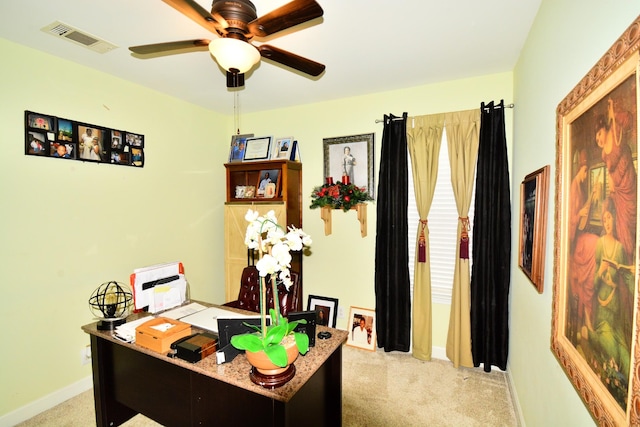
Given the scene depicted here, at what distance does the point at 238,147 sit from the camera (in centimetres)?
398

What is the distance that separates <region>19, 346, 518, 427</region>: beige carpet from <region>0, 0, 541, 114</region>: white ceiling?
2815 millimetres

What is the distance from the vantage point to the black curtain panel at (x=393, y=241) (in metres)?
3.14

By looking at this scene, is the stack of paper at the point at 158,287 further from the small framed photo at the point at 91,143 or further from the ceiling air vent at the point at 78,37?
the ceiling air vent at the point at 78,37

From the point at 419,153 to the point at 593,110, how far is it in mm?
2099

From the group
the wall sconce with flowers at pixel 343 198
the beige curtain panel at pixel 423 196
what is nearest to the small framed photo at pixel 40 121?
the wall sconce with flowers at pixel 343 198

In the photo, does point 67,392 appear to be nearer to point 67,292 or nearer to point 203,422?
point 67,292

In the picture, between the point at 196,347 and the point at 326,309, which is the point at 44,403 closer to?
the point at 196,347

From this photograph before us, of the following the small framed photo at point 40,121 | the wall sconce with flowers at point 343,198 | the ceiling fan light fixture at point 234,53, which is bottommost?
the wall sconce with flowers at point 343,198

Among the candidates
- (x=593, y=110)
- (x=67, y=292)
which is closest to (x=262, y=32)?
(x=593, y=110)

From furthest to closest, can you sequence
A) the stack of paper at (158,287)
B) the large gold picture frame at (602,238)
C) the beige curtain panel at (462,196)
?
the beige curtain panel at (462,196)
the stack of paper at (158,287)
the large gold picture frame at (602,238)

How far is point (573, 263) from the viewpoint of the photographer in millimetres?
1157

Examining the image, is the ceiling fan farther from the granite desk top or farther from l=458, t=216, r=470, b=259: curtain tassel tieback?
l=458, t=216, r=470, b=259: curtain tassel tieback

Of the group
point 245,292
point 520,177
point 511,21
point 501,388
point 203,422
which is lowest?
point 501,388

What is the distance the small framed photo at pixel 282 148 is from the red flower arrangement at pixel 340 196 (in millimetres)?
697
